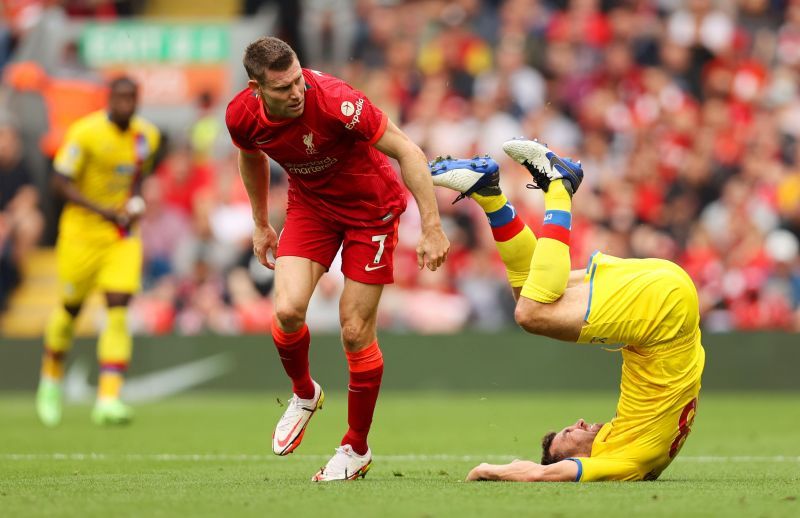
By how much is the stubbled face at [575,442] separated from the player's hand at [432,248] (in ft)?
4.34

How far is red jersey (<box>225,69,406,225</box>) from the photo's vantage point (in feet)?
24.8

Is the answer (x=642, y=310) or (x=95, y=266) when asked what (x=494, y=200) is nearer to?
(x=642, y=310)

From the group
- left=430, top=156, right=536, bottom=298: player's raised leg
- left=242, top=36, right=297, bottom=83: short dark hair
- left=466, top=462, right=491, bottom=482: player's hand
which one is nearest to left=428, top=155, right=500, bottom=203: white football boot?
left=430, top=156, right=536, bottom=298: player's raised leg

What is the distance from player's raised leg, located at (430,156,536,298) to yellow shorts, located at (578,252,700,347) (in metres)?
0.67

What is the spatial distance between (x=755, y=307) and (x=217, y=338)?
6.57 metres

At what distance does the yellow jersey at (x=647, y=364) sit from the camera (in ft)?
24.7

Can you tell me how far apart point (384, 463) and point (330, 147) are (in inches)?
98.4

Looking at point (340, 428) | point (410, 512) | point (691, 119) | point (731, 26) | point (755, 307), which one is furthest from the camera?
point (731, 26)

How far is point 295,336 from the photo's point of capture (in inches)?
319

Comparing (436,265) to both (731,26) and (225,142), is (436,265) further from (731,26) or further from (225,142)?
(731,26)

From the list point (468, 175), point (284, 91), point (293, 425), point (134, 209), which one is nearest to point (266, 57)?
point (284, 91)

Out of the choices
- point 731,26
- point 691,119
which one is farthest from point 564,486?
point 731,26

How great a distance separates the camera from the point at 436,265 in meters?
7.33

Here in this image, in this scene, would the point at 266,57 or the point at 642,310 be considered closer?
the point at 266,57
